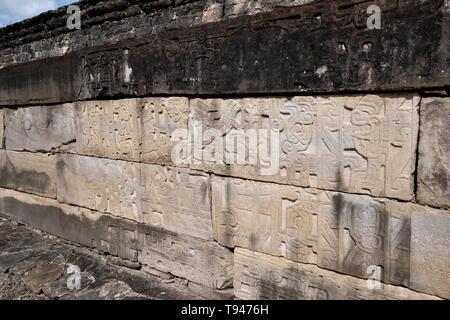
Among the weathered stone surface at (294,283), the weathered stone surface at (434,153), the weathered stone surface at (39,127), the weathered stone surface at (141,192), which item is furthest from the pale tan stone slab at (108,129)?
the weathered stone surface at (434,153)

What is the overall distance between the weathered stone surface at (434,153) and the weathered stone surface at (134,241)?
1.59 m

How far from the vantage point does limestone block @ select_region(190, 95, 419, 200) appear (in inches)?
90.4

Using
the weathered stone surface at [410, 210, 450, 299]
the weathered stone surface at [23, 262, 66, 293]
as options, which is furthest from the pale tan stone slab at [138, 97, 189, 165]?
the weathered stone surface at [410, 210, 450, 299]

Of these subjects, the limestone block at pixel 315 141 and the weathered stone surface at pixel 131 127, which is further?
the weathered stone surface at pixel 131 127

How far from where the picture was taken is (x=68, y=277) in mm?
3809

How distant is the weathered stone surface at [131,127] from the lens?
11.3 ft

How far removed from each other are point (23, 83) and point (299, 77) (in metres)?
3.83

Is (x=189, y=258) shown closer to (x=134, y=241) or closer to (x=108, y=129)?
(x=134, y=241)

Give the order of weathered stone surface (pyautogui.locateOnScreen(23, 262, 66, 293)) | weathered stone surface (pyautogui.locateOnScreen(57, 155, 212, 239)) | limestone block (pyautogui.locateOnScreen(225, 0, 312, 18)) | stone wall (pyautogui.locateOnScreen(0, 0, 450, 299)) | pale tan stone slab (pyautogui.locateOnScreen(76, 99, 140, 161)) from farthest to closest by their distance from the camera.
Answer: pale tan stone slab (pyautogui.locateOnScreen(76, 99, 140, 161)) → weathered stone surface (pyautogui.locateOnScreen(23, 262, 66, 293)) → weathered stone surface (pyautogui.locateOnScreen(57, 155, 212, 239)) → limestone block (pyautogui.locateOnScreen(225, 0, 312, 18)) → stone wall (pyautogui.locateOnScreen(0, 0, 450, 299))

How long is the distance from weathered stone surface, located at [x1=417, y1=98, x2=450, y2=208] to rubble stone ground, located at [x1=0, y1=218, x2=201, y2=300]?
2059mm

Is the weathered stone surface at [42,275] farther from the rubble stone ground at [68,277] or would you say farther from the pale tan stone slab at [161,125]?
the pale tan stone slab at [161,125]

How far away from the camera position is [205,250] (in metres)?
3.31

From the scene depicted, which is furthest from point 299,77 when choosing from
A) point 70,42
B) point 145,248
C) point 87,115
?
point 70,42

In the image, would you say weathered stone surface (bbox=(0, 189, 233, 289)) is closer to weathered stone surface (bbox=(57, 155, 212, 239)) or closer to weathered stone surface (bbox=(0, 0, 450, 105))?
weathered stone surface (bbox=(57, 155, 212, 239))
